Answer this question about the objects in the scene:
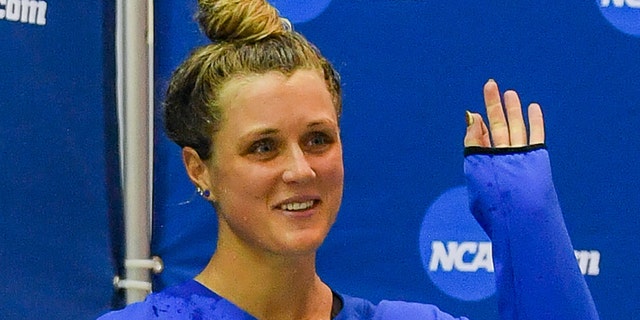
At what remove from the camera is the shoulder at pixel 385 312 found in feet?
3.93

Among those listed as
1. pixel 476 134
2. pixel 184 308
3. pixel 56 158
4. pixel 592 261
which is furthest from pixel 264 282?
pixel 592 261

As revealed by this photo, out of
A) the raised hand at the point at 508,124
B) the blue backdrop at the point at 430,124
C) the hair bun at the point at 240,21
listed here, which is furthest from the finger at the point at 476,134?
the blue backdrop at the point at 430,124

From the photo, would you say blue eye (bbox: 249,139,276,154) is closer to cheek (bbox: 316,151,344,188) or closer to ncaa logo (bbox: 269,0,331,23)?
cheek (bbox: 316,151,344,188)

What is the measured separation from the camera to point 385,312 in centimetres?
121

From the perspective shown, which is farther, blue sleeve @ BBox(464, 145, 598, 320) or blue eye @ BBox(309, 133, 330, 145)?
blue eye @ BBox(309, 133, 330, 145)

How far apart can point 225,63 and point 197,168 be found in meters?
0.12

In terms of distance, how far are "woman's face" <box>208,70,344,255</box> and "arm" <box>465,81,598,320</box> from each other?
0.65 feet

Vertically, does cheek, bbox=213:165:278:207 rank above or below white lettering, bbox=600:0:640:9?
below

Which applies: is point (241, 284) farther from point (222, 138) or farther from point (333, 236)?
point (333, 236)

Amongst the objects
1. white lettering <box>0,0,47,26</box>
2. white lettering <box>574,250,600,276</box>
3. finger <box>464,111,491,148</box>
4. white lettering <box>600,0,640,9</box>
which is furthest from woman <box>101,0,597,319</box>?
white lettering <box>600,0,640,9</box>

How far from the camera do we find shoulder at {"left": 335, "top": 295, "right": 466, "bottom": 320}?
120cm

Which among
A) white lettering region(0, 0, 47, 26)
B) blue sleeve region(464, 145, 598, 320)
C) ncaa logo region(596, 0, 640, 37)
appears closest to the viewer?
blue sleeve region(464, 145, 598, 320)

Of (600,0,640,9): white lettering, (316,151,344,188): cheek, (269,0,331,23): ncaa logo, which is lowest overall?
(316,151,344,188): cheek

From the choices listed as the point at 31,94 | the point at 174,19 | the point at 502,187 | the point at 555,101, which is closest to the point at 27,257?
the point at 31,94
